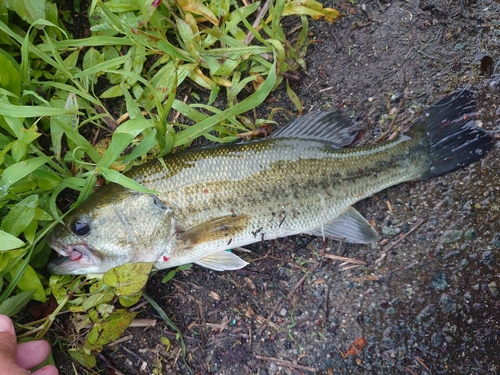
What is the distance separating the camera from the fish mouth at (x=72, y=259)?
10.7 feet

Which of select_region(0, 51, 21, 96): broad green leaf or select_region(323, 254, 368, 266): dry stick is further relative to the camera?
select_region(323, 254, 368, 266): dry stick

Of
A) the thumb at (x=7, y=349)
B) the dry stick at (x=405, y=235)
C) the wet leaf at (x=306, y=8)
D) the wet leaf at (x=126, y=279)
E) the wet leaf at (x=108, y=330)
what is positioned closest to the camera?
the thumb at (x=7, y=349)

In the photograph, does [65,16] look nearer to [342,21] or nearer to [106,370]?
[342,21]

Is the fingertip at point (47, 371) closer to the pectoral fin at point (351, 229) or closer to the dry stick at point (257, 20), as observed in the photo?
the pectoral fin at point (351, 229)

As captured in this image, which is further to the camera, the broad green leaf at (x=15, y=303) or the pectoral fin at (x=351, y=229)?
the pectoral fin at (x=351, y=229)

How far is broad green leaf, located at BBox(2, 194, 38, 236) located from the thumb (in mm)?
651

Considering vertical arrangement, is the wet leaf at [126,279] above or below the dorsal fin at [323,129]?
below

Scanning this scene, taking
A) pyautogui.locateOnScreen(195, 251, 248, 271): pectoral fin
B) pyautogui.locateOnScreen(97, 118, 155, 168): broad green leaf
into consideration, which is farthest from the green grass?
pyautogui.locateOnScreen(195, 251, 248, 271): pectoral fin

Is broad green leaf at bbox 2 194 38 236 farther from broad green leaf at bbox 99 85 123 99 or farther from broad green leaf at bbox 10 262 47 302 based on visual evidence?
broad green leaf at bbox 99 85 123 99

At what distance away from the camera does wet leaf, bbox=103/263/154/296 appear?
3.21 meters

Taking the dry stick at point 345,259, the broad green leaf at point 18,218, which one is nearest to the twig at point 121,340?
the broad green leaf at point 18,218

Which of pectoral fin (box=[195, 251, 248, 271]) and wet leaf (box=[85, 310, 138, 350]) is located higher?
pectoral fin (box=[195, 251, 248, 271])

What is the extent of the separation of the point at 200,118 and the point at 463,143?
2214mm

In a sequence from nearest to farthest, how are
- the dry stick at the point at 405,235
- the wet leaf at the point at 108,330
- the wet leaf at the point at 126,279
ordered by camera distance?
the wet leaf at the point at 126,279, the wet leaf at the point at 108,330, the dry stick at the point at 405,235
